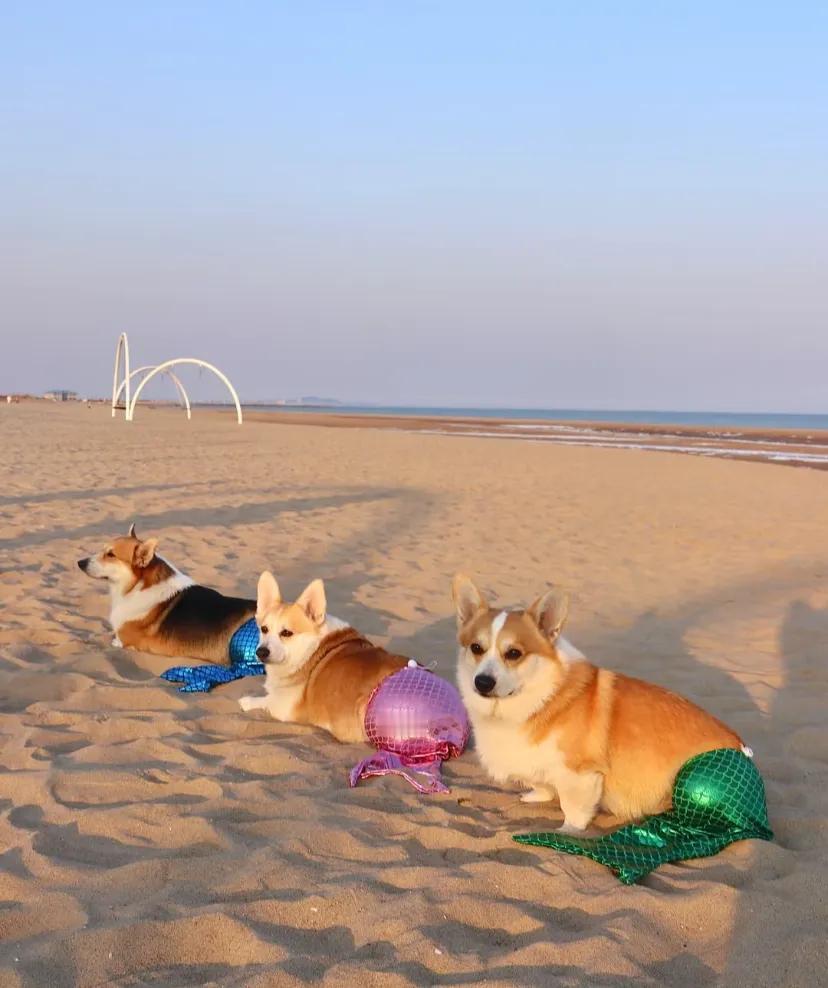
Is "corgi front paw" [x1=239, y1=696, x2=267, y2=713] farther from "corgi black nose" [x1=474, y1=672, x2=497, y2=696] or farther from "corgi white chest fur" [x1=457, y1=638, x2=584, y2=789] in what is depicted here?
"corgi black nose" [x1=474, y1=672, x2=497, y2=696]

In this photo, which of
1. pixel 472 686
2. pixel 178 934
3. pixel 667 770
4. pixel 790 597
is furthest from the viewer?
pixel 790 597

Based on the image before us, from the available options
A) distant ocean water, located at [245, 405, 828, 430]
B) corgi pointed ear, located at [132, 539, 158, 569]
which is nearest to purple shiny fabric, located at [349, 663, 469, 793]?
corgi pointed ear, located at [132, 539, 158, 569]

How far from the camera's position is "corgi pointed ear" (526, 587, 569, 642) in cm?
329

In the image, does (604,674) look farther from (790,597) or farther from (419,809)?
(790,597)

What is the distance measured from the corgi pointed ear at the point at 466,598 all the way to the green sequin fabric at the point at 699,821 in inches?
37.5

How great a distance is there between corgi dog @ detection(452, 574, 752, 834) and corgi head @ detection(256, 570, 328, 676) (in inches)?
51.6

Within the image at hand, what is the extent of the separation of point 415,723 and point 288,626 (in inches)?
41.9

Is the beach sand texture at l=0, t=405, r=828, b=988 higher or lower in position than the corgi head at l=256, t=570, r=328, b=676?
lower

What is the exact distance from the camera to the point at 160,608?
5.35m

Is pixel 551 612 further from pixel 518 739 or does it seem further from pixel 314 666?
pixel 314 666

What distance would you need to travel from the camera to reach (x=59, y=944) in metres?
2.19

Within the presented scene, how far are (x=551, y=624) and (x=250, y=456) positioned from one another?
15996mm

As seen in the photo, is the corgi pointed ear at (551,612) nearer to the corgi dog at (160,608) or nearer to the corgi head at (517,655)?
the corgi head at (517,655)

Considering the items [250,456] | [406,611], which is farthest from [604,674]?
[250,456]
